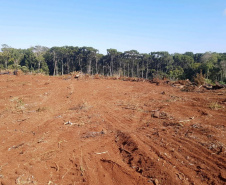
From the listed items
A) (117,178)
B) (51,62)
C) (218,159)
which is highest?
(51,62)

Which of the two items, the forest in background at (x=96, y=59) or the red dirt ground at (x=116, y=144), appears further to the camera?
the forest in background at (x=96, y=59)

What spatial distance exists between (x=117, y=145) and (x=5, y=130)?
3444 mm

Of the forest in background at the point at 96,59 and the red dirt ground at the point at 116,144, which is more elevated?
the forest in background at the point at 96,59

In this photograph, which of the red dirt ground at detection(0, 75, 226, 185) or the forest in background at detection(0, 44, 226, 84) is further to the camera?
the forest in background at detection(0, 44, 226, 84)

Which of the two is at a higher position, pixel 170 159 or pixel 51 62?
pixel 51 62

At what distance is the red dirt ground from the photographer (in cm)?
292

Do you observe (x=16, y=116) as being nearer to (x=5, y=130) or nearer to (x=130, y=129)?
(x=5, y=130)

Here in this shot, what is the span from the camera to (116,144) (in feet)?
13.3

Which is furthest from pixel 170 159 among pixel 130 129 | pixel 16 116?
pixel 16 116

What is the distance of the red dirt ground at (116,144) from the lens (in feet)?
9.59

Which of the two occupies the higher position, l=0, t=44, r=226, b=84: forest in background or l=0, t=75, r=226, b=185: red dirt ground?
l=0, t=44, r=226, b=84: forest in background

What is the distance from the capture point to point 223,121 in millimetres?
4750

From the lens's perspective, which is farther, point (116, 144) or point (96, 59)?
point (96, 59)

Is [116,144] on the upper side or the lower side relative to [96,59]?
lower
